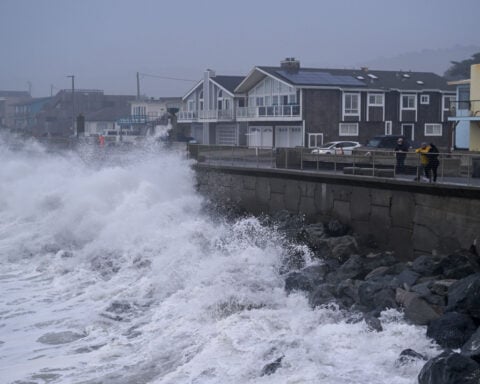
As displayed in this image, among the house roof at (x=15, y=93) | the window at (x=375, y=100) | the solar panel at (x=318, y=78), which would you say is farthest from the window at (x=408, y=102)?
the house roof at (x=15, y=93)

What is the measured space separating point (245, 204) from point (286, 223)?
3.89 meters

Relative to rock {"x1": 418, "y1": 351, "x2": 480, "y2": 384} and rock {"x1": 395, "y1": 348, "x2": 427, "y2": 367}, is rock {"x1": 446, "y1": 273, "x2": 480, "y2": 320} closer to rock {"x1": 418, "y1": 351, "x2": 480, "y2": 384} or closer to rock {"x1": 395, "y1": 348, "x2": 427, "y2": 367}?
rock {"x1": 395, "y1": 348, "x2": 427, "y2": 367}

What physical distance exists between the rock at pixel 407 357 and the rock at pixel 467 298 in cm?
118

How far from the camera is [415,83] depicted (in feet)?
145

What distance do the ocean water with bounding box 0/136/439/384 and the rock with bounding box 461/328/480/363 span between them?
62cm

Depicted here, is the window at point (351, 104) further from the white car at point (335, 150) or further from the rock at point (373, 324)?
the rock at point (373, 324)

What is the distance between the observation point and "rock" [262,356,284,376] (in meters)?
9.05

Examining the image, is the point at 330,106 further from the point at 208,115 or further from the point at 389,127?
the point at 208,115

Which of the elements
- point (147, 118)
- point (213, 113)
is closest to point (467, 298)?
point (213, 113)

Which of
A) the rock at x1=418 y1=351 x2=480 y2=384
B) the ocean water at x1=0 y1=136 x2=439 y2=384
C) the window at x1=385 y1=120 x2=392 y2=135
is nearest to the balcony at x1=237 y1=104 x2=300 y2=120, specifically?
the window at x1=385 y1=120 x2=392 y2=135

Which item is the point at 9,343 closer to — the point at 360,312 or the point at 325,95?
the point at 360,312

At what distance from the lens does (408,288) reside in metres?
11.3

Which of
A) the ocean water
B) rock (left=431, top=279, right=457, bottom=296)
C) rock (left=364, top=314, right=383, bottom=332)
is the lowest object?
the ocean water

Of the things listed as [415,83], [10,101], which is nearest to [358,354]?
[415,83]
